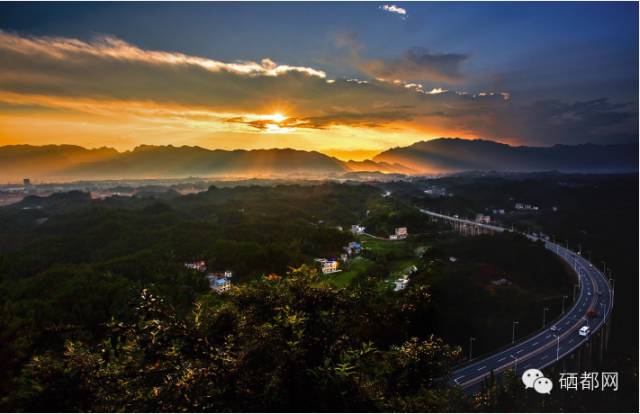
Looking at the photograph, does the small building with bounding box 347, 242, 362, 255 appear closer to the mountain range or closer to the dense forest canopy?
the dense forest canopy

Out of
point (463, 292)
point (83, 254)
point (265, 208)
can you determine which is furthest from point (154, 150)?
point (463, 292)

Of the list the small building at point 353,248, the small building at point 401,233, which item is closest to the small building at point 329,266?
the small building at point 353,248

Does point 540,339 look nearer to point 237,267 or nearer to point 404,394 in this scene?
point 404,394

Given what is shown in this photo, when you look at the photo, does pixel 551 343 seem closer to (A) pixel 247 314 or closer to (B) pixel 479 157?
(A) pixel 247 314

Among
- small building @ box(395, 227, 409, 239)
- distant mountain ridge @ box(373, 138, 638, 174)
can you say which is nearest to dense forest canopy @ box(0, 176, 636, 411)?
small building @ box(395, 227, 409, 239)

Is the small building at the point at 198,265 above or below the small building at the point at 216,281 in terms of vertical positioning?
above

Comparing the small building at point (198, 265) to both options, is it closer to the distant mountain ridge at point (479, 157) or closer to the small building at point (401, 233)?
the small building at point (401, 233)
